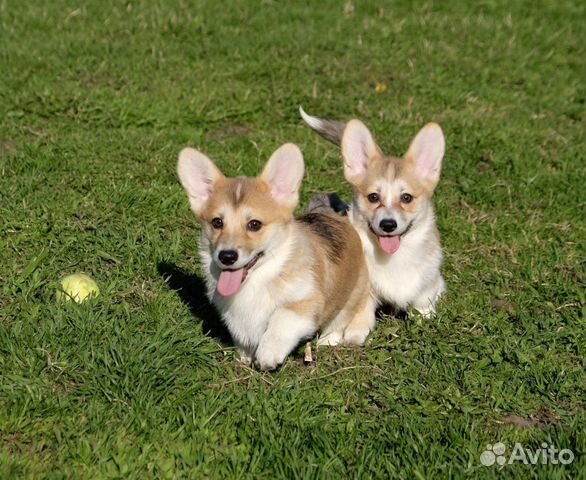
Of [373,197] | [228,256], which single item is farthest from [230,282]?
[373,197]

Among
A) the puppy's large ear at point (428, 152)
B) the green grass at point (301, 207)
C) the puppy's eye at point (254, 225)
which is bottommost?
the green grass at point (301, 207)

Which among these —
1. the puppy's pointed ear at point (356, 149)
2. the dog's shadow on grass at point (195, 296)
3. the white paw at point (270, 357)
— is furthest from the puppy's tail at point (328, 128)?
the white paw at point (270, 357)

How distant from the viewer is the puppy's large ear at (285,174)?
14.0 feet

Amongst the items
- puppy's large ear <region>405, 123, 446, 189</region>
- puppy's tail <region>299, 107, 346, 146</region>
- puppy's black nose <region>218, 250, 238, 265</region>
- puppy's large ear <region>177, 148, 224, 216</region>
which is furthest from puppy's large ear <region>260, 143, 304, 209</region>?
puppy's tail <region>299, 107, 346, 146</region>

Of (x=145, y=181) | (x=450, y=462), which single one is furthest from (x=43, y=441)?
(x=145, y=181)

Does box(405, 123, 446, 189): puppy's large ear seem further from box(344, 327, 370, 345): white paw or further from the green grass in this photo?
box(344, 327, 370, 345): white paw

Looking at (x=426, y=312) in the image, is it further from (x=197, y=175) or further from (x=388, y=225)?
(x=197, y=175)

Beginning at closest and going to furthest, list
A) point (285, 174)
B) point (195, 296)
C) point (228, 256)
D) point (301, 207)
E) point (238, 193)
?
point (228, 256), point (238, 193), point (285, 174), point (195, 296), point (301, 207)

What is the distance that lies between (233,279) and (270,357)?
413 mm

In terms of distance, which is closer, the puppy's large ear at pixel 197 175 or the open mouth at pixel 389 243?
the puppy's large ear at pixel 197 175

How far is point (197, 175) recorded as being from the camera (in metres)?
4.41

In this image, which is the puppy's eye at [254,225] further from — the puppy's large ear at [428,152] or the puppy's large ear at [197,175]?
the puppy's large ear at [428,152]

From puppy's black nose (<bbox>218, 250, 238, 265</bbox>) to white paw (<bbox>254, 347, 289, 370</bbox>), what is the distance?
0.45m

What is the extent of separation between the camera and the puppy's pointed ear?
16.9 ft
